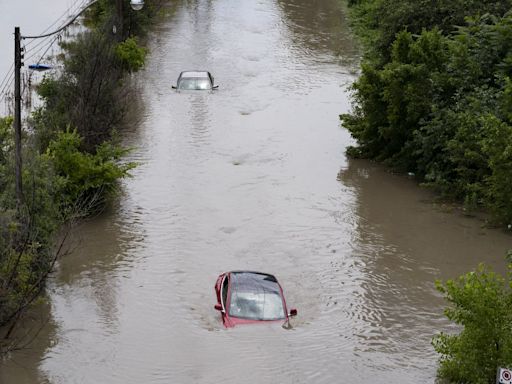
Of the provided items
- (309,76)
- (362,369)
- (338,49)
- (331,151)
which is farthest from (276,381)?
(338,49)

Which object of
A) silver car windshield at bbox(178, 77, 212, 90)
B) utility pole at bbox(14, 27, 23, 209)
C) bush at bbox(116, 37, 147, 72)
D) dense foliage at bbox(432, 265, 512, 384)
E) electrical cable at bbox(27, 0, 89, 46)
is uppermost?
utility pole at bbox(14, 27, 23, 209)

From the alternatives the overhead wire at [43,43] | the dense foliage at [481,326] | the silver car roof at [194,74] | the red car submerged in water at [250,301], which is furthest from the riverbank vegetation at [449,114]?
the overhead wire at [43,43]

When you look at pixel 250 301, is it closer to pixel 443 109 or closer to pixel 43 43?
pixel 443 109

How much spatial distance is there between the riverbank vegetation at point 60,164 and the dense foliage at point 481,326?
7258 millimetres

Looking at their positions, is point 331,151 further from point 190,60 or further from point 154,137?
point 190,60

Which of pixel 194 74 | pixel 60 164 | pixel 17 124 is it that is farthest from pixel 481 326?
pixel 194 74

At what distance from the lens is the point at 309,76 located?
1708 inches

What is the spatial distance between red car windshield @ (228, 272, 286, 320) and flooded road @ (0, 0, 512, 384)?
1.41 feet

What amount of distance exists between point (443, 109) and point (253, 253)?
8877 mm

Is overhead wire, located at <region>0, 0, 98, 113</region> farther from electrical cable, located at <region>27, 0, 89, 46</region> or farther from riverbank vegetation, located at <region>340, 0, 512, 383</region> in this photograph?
riverbank vegetation, located at <region>340, 0, 512, 383</region>

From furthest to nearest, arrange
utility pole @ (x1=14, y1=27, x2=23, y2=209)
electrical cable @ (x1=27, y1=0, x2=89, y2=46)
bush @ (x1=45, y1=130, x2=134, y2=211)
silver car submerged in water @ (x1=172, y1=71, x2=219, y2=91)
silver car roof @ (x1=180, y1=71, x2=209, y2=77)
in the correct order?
electrical cable @ (x1=27, y1=0, x2=89, y2=46)
silver car roof @ (x1=180, y1=71, x2=209, y2=77)
silver car submerged in water @ (x1=172, y1=71, x2=219, y2=91)
bush @ (x1=45, y1=130, x2=134, y2=211)
utility pole @ (x1=14, y1=27, x2=23, y2=209)

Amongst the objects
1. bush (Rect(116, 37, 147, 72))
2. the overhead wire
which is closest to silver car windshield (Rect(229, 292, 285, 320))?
the overhead wire

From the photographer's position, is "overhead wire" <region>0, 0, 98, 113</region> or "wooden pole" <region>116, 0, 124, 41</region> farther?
"wooden pole" <region>116, 0, 124, 41</region>

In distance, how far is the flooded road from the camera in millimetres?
19234
